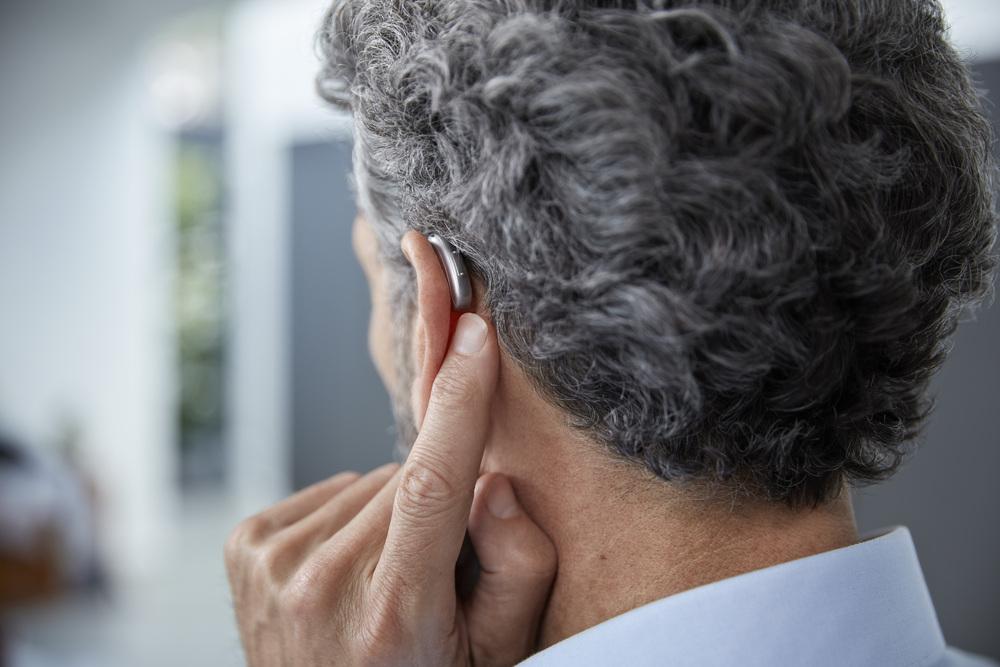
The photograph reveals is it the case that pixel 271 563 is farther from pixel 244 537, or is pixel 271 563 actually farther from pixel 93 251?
pixel 93 251

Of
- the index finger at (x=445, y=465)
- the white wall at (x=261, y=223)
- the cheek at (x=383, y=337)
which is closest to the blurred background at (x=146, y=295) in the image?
the white wall at (x=261, y=223)

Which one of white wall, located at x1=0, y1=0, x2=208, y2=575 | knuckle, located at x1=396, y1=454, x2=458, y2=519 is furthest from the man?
white wall, located at x1=0, y1=0, x2=208, y2=575

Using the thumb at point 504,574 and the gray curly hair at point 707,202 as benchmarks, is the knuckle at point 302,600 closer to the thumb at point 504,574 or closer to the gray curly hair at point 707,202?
the thumb at point 504,574

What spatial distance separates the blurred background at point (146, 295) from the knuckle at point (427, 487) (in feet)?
10.1

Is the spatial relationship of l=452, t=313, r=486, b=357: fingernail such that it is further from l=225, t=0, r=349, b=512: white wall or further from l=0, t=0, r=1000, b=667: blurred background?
l=225, t=0, r=349, b=512: white wall

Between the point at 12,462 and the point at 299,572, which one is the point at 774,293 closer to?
the point at 299,572

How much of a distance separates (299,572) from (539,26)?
533mm

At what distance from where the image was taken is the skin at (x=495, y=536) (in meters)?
0.70

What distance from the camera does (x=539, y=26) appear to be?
0.59 m

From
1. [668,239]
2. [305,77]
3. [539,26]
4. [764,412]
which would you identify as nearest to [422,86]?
[539,26]

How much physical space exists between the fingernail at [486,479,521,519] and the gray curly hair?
4.3 inches

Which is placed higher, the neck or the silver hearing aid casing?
the silver hearing aid casing

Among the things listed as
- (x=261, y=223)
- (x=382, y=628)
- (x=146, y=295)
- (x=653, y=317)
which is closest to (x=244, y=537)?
(x=382, y=628)

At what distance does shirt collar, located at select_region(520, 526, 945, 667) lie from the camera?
659mm
